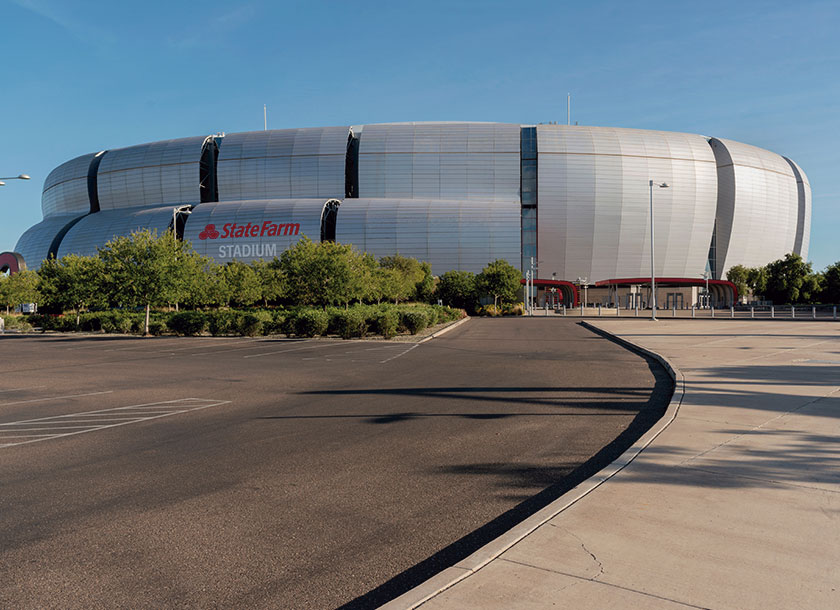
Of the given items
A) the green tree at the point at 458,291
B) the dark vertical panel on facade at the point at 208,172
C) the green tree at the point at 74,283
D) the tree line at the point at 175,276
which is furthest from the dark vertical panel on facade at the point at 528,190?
the green tree at the point at 74,283

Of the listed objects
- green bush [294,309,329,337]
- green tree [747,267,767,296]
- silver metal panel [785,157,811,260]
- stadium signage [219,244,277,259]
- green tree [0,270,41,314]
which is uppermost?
silver metal panel [785,157,811,260]

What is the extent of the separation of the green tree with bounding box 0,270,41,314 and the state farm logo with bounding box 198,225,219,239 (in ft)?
119

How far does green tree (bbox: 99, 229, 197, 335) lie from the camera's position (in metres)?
34.6

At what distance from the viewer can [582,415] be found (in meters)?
8.59

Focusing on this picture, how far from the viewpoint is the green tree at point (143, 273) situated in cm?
3459

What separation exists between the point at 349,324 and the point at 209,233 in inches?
2828

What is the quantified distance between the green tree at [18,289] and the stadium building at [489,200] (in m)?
36.4

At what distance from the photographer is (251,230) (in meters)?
90.9

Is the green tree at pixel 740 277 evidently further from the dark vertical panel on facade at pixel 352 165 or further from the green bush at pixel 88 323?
the green bush at pixel 88 323

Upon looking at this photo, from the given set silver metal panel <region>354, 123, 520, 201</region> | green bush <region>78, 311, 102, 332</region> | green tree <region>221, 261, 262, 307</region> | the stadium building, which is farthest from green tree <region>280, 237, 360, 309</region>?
silver metal panel <region>354, 123, 520, 201</region>

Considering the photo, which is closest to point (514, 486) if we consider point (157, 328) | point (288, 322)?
point (288, 322)

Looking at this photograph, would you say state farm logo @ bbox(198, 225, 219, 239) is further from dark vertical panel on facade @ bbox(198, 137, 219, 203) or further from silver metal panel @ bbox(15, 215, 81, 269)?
silver metal panel @ bbox(15, 215, 81, 269)

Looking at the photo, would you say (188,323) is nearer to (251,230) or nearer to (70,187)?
(251,230)

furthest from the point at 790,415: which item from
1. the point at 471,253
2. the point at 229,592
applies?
the point at 471,253
